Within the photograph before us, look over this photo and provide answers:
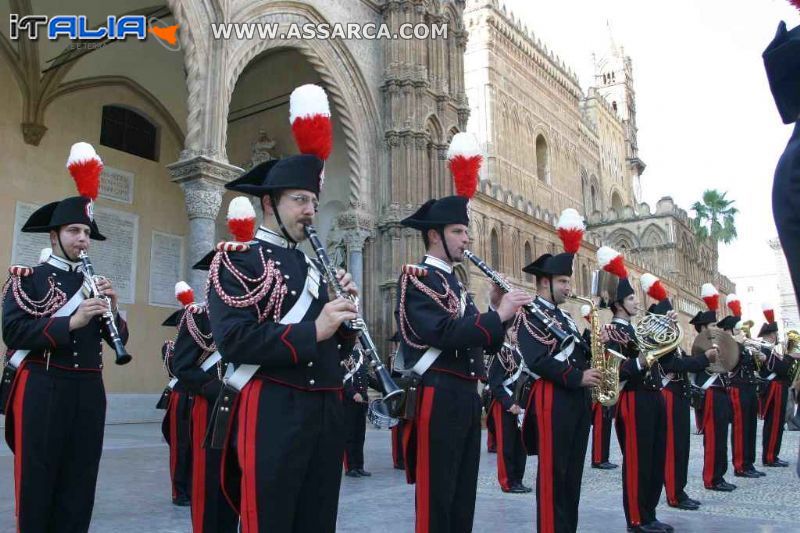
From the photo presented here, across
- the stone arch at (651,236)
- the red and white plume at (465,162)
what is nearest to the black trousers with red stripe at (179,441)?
the red and white plume at (465,162)

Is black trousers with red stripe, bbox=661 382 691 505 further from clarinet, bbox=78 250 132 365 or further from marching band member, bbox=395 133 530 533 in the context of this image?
clarinet, bbox=78 250 132 365

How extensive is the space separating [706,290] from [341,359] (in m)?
7.42

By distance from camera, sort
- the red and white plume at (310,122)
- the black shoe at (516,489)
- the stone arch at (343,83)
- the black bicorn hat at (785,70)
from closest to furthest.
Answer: the black bicorn hat at (785,70)
the red and white plume at (310,122)
the black shoe at (516,489)
the stone arch at (343,83)

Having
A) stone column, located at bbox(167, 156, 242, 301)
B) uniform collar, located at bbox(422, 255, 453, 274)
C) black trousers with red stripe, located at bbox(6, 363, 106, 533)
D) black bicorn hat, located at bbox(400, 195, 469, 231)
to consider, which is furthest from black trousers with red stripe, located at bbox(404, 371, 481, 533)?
stone column, located at bbox(167, 156, 242, 301)

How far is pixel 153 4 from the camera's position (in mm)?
15461

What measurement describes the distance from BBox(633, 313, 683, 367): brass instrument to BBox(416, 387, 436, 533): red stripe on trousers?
2.56 m

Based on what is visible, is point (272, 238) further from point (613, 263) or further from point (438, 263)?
point (613, 263)

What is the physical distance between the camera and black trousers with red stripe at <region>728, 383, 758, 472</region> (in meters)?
8.52

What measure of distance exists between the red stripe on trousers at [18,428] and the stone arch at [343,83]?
11.4 meters

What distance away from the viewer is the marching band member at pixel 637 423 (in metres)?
5.30

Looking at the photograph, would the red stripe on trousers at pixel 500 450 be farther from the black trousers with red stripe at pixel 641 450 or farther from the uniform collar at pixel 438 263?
the uniform collar at pixel 438 263

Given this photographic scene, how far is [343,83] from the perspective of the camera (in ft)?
54.9

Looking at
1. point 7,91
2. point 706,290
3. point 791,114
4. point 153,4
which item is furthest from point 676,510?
point 7,91

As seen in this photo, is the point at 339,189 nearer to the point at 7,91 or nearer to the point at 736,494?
the point at 7,91
